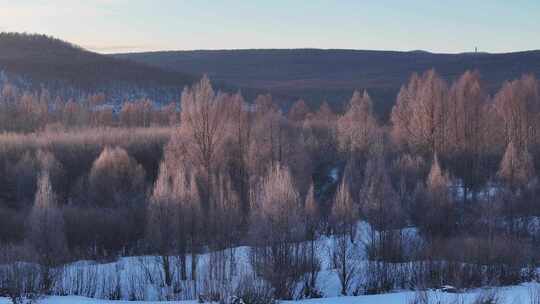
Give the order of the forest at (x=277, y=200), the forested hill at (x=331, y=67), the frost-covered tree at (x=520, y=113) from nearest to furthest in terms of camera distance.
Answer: the forest at (x=277, y=200) → the frost-covered tree at (x=520, y=113) → the forested hill at (x=331, y=67)

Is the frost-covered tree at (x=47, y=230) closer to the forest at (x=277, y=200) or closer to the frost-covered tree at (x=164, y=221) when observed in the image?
the forest at (x=277, y=200)

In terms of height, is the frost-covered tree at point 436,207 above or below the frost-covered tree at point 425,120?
below

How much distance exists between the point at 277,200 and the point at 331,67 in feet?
416

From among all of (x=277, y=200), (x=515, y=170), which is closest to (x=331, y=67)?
(x=515, y=170)

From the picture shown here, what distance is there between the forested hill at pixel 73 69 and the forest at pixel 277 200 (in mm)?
31632

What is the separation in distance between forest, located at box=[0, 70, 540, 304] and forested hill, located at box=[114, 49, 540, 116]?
174ft

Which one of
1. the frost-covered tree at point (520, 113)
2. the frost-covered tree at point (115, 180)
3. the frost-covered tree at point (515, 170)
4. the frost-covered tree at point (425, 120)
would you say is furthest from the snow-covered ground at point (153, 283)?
the frost-covered tree at point (520, 113)

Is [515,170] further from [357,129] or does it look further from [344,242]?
[344,242]

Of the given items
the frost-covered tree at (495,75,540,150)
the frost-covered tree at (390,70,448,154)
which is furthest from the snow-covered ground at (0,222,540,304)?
the frost-covered tree at (495,75,540,150)

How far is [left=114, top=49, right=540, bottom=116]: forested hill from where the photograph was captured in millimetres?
111938

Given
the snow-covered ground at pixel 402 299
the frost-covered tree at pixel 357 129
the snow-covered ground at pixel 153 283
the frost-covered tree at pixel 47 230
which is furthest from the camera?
the frost-covered tree at pixel 357 129

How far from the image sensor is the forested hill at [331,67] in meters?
112

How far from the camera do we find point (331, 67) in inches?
5595

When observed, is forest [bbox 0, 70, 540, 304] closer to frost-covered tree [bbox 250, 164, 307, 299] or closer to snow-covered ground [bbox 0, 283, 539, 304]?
frost-covered tree [bbox 250, 164, 307, 299]
